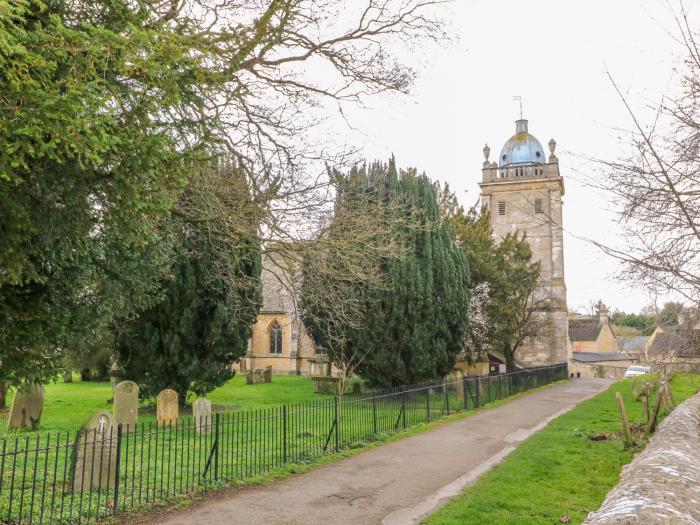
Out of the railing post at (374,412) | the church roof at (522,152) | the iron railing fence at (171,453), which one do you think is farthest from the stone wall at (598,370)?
the railing post at (374,412)

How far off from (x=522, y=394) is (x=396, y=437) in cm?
1289

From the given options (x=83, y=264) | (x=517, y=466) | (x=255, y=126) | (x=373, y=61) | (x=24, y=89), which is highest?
A: (x=373, y=61)

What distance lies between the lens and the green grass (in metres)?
6.70

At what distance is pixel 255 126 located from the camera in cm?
1053

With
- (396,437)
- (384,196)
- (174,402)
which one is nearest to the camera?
(396,437)

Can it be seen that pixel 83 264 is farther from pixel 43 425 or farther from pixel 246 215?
pixel 43 425

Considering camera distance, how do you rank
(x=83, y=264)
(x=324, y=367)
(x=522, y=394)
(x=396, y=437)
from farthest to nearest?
1. (x=324, y=367)
2. (x=522, y=394)
3. (x=396, y=437)
4. (x=83, y=264)

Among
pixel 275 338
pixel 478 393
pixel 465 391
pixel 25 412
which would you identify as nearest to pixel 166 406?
pixel 25 412

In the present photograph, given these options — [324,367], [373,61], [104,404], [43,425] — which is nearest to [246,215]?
[373,61]

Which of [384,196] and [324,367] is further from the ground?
[384,196]

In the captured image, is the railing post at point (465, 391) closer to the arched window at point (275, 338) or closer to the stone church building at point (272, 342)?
the stone church building at point (272, 342)

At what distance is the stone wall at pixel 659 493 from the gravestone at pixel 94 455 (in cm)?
627

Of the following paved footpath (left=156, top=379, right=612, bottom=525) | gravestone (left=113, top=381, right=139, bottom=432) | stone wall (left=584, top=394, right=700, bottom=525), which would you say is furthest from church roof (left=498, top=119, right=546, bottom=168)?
stone wall (left=584, top=394, right=700, bottom=525)

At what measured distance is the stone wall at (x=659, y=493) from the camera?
124 inches
